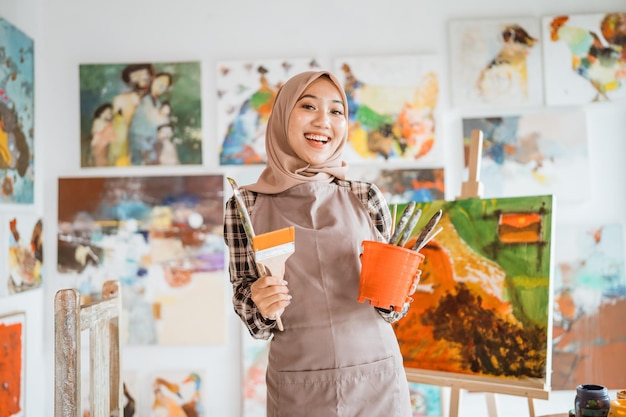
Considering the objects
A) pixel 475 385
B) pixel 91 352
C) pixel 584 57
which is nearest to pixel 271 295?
pixel 91 352

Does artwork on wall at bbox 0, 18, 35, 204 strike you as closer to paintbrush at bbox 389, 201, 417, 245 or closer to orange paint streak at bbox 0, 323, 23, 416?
orange paint streak at bbox 0, 323, 23, 416

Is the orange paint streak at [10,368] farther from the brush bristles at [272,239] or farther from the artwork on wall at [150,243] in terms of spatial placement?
the brush bristles at [272,239]

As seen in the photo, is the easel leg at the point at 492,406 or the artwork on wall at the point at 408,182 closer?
the easel leg at the point at 492,406

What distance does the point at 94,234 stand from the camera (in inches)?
111

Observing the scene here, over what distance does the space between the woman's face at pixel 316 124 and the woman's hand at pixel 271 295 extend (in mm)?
343

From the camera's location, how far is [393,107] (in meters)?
2.81

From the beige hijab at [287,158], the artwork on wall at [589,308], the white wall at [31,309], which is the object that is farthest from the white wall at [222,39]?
the beige hijab at [287,158]

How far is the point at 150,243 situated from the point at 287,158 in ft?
5.21

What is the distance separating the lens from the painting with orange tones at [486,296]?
190cm

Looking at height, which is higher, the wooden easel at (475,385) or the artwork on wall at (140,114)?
the artwork on wall at (140,114)

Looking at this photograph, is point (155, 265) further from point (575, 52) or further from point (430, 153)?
point (575, 52)

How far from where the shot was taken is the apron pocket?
126cm

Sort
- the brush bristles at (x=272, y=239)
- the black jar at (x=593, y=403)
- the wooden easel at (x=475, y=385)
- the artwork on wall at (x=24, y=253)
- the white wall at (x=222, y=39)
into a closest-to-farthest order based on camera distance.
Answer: the brush bristles at (x=272, y=239), the black jar at (x=593, y=403), the wooden easel at (x=475, y=385), the artwork on wall at (x=24, y=253), the white wall at (x=222, y=39)

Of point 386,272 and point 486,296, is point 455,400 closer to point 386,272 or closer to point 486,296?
point 486,296
